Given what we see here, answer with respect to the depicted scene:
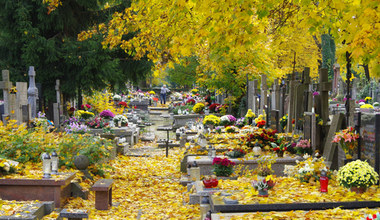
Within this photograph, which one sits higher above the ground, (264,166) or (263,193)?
(264,166)

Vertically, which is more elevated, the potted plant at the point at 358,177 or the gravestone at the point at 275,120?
the gravestone at the point at 275,120

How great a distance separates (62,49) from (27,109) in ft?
15.3

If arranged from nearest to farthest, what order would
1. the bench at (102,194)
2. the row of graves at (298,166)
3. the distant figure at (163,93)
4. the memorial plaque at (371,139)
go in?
the row of graves at (298,166) < the memorial plaque at (371,139) < the bench at (102,194) < the distant figure at (163,93)

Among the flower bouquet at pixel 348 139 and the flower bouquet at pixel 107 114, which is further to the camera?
the flower bouquet at pixel 107 114

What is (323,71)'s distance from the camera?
457 inches

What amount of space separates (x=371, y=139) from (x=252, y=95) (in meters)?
12.8

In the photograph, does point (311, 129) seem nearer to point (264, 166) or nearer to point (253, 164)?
point (253, 164)

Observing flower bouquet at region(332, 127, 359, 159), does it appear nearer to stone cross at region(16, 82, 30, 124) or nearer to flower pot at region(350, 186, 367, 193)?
flower pot at region(350, 186, 367, 193)

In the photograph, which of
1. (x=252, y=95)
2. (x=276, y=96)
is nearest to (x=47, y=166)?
(x=276, y=96)

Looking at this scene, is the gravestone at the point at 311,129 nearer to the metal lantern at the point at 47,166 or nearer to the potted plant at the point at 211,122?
the metal lantern at the point at 47,166

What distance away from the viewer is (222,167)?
10.4 meters

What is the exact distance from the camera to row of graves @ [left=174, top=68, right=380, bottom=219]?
23.6ft

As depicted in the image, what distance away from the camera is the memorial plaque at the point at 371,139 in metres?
7.98

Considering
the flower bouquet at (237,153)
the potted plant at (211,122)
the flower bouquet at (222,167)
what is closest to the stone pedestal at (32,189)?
the flower bouquet at (222,167)
